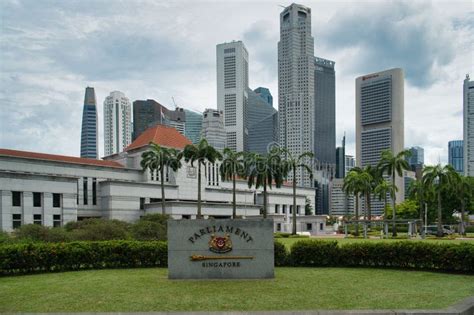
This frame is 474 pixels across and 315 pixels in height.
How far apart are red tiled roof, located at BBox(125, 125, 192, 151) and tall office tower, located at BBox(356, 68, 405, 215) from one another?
4423 inches

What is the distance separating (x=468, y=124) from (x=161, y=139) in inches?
4502

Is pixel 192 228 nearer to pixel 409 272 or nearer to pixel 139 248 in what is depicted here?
pixel 139 248

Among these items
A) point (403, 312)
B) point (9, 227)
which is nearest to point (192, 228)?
point (403, 312)

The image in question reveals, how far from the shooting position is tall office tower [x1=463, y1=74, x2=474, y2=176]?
435 ft

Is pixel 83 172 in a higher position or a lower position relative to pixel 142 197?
higher

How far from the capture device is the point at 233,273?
558 inches

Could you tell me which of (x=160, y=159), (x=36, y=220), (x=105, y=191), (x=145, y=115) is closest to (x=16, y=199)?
(x=36, y=220)

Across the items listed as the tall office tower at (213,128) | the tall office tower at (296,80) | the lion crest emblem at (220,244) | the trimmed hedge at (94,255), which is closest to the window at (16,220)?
the trimmed hedge at (94,255)

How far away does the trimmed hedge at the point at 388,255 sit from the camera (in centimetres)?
1503

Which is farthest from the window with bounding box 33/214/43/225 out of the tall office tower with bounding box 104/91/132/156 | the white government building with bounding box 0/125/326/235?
the tall office tower with bounding box 104/91/132/156

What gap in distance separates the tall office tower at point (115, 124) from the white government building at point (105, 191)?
357 ft

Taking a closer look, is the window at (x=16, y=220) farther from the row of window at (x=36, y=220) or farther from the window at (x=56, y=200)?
the window at (x=56, y=200)

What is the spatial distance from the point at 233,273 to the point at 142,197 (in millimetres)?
47329

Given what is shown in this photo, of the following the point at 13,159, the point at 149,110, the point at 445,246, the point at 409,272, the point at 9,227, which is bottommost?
the point at 9,227
